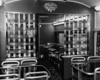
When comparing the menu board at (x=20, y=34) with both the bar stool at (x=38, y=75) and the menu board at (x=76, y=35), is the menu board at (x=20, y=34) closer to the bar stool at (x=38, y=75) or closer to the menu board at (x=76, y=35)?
the menu board at (x=76, y=35)

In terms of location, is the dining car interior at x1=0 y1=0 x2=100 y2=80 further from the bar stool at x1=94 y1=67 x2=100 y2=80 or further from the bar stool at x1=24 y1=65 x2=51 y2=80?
the bar stool at x1=24 y1=65 x2=51 y2=80

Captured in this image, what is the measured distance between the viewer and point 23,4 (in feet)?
15.1

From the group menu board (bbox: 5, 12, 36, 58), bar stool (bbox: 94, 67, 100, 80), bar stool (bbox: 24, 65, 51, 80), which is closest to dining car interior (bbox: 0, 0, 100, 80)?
menu board (bbox: 5, 12, 36, 58)

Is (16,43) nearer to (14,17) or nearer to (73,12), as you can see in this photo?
(14,17)

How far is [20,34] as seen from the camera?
4.80 m

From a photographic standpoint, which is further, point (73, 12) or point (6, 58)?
point (73, 12)

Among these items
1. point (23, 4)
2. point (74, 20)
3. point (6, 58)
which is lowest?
point (6, 58)

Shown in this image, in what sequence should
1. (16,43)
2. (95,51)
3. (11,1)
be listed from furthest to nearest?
(95,51) < (16,43) < (11,1)

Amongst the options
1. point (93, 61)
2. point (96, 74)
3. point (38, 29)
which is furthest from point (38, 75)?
point (38, 29)

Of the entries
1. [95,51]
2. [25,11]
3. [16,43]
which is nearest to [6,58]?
[16,43]

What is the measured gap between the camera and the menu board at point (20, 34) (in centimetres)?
467

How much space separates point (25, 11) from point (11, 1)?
0.53 metres

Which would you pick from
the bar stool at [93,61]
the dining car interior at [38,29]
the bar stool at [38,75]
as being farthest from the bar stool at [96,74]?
the dining car interior at [38,29]

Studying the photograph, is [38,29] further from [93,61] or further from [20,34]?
[93,61]
